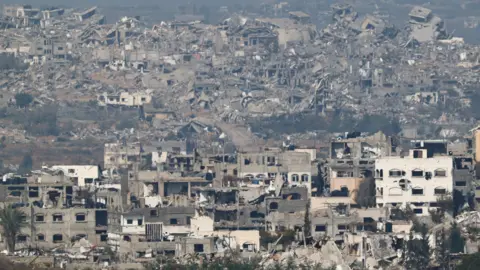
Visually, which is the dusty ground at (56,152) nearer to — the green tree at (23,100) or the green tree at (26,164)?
the green tree at (26,164)

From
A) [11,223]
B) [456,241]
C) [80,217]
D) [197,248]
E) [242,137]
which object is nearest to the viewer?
[456,241]

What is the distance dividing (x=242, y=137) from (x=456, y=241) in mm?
41094

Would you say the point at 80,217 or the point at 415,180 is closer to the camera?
the point at 80,217

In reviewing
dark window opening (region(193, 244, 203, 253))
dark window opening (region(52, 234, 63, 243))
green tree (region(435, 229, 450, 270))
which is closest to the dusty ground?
dark window opening (region(52, 234, 63, 243))

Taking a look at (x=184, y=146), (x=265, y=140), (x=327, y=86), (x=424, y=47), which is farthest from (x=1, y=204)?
(x=424, y=47)

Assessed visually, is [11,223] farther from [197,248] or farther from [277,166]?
[277,166]

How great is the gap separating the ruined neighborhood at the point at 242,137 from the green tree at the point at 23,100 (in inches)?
3.5

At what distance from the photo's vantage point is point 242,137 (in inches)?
3214

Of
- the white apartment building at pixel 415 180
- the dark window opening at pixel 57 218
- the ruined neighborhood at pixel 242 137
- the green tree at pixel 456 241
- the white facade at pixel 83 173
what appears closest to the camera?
the green tree at pixel 456 241

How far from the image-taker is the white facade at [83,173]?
5575 cm

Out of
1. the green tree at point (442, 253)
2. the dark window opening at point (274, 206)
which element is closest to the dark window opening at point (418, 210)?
the dark window opening at point (274, 206)

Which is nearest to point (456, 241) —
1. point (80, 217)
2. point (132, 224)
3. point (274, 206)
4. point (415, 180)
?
point (132, 224)

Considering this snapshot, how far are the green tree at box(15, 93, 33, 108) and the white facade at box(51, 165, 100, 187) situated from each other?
32271 mm

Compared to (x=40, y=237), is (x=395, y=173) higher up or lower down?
higher up
